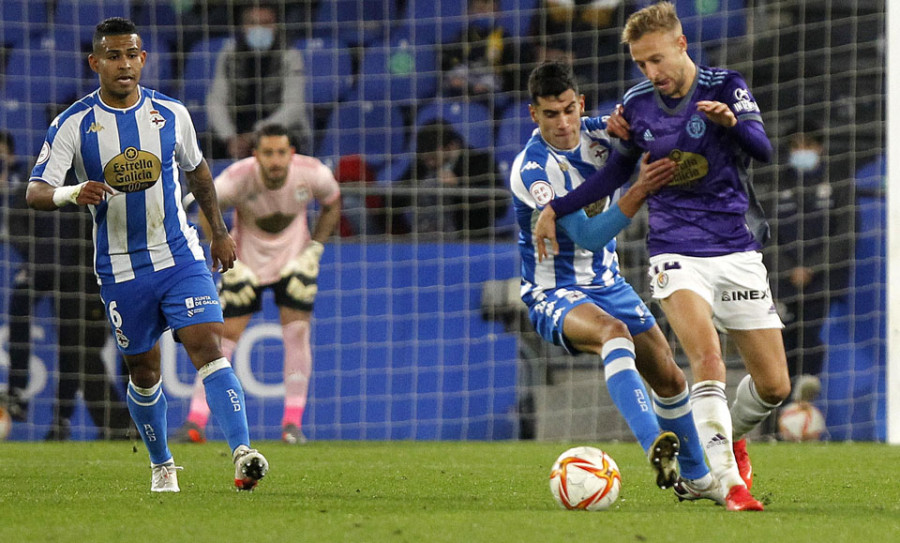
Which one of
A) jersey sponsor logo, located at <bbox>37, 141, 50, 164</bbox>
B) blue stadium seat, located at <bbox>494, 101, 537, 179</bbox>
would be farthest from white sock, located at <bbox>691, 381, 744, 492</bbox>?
blue stadium seat, located at <bbox>494, 101, 537, 179</bbox>

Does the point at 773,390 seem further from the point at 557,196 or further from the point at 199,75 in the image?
the point at 199,75

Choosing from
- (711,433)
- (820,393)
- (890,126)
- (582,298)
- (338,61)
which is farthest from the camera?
(338,61)

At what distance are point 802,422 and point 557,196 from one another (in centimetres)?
515

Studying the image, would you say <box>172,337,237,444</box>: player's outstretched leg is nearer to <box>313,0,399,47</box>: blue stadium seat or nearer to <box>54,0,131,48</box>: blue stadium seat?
<box>313,0,399,47</box>: blue stadium seat

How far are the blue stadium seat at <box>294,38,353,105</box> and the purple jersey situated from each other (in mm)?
7368

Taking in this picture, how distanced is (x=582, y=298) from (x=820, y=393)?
17.1 ft

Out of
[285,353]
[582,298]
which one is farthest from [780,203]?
[582,298]

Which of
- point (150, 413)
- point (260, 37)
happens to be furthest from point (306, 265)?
point (150, 413)

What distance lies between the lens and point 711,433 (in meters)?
4.48

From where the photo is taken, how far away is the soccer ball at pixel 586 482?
172 inches

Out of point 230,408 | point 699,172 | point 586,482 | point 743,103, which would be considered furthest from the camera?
point 230,408

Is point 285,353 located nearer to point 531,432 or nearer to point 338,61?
point 531,432

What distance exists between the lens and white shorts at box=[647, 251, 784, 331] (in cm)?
476

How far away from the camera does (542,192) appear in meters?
5.39
